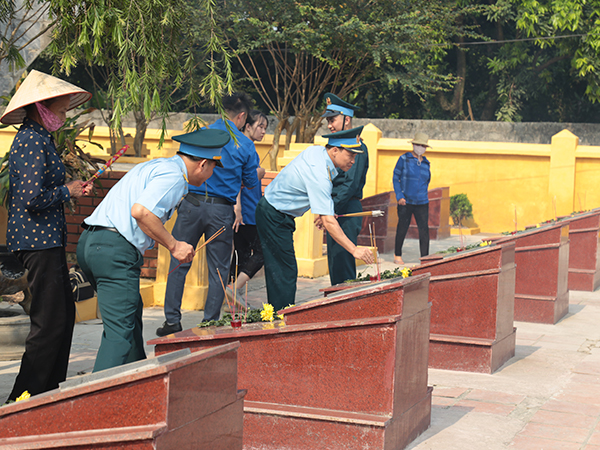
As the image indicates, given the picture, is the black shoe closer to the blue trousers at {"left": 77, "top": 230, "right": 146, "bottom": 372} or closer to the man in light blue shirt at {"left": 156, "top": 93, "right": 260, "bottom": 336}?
the man in light blue shirt at {"left": 156, "top": 93, "right": 260, "bottom": 336}

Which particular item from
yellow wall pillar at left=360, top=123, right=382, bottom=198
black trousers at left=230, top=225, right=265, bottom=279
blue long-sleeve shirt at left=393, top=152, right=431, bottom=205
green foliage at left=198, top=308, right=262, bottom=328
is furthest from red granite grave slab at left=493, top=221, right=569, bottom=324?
yellow wall pillar at left=360, top=123, right=382, bottom=198

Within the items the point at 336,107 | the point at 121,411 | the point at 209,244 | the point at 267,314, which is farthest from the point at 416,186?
the point at 121,411

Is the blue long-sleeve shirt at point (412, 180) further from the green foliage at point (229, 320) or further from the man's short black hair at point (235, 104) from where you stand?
the green foliage at point (229, 320)

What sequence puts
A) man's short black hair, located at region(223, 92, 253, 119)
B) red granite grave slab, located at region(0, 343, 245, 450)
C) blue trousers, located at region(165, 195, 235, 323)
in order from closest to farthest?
red granite grave slab, located at region(0, 343, 245, 450) < blue trousers, located at region(165, 195, 235, 323) < man's short black hair, located at region(223, 92, 253, 119)

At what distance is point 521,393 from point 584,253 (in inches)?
191

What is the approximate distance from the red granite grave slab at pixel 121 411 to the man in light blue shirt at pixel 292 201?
90.4 inches

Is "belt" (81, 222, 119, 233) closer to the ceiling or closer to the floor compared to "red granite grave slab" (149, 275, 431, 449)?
closer to the ceiling

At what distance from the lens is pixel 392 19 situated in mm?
17156

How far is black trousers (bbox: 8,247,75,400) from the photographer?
368 centimetres

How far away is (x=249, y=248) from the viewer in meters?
6.80

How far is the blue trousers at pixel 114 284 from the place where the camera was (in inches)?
136

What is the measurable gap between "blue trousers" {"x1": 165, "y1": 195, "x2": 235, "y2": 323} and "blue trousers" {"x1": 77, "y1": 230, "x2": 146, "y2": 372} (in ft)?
6.80

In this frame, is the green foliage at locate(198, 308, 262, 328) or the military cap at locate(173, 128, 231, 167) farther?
the green foliage at locate(198, 308, 262, 328)

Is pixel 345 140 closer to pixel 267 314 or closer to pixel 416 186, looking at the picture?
pixel 267 314
